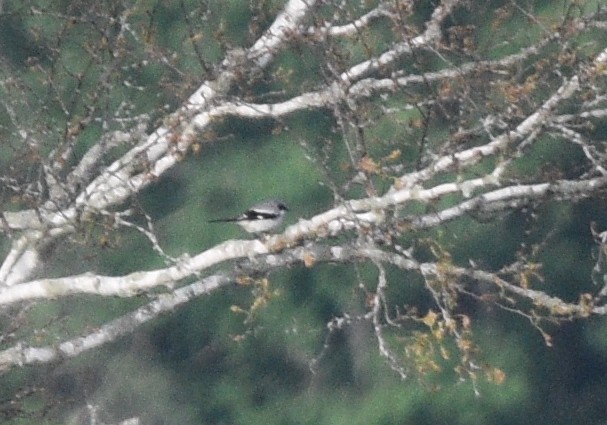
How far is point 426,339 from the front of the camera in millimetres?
5168

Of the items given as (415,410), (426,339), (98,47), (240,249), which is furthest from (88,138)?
(426,339)

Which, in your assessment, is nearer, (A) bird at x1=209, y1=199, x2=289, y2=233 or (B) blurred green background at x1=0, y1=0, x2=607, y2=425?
(A) bird at x1=209, y1=199, x2=289, y2=233

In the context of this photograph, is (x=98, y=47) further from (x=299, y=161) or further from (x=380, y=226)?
(x=299, y=161)

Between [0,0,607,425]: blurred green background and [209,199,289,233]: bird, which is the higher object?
[209,199,289,233]: bird

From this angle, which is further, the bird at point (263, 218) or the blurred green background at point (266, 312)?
the blurred green background at point (266, 312)

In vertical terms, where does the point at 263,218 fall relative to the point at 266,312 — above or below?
above

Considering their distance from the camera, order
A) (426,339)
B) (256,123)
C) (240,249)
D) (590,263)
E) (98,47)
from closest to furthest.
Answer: (426,339) < (240,249) < (98,47) < (590,263) < (256,123)

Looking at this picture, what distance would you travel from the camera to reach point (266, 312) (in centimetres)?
954

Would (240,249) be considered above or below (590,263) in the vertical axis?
above

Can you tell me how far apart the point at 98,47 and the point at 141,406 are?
419 centimetres

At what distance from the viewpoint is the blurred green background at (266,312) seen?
879 cm

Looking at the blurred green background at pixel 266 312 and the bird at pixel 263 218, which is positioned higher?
the bird at pixel 263 218

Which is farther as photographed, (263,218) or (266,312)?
(266,312)

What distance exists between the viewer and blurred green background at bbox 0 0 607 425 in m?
8.79
